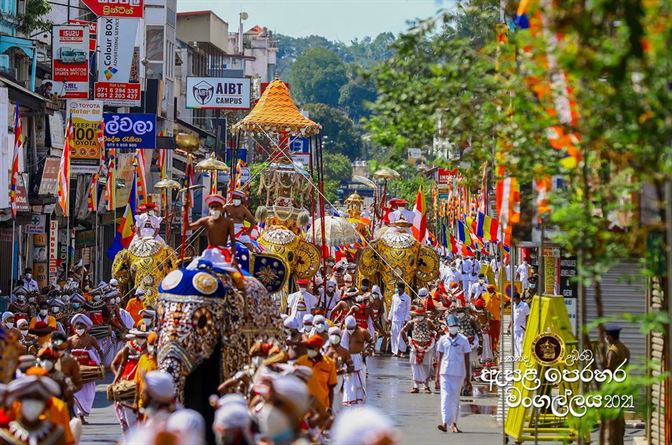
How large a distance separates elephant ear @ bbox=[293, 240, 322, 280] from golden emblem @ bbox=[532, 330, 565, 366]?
13.3 meters

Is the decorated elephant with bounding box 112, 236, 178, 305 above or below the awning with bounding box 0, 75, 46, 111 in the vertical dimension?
below

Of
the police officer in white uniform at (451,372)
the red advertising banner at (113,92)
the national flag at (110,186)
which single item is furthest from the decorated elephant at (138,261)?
the red advertising banner at (113,92)

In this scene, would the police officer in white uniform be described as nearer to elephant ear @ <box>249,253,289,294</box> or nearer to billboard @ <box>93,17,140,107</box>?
elephant ear @ <box>249,253,289,294</box>

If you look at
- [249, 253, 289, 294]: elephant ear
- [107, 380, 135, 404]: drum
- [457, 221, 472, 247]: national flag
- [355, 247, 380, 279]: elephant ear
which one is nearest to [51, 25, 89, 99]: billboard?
[457, 221, 472, 247]: national flag

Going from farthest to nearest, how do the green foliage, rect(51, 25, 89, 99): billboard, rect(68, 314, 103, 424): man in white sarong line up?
rect(51, 25, 89, 99): billboard < the green foliage < rect(68, 314, 103, 424): man in white sarong

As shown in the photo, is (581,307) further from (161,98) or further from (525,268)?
(161,98)

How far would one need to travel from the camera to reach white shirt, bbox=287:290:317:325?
27.8m

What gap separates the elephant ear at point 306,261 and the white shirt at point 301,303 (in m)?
2.03

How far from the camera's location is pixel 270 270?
24109 mm

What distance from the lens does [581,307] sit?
13.5 meters

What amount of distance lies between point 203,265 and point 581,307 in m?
4.40

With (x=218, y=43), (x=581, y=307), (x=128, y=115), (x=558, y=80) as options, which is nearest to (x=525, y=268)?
(x=128, y=115)

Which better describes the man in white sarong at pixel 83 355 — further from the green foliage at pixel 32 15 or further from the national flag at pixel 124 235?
the green foliage at pixel 32 15

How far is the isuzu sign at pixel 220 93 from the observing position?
8012cm
